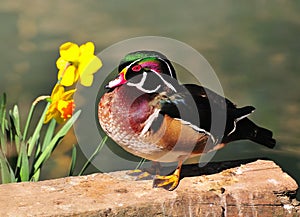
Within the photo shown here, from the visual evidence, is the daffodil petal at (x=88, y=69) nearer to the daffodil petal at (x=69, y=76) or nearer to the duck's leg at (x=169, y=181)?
the daffodil petal at (x=69, y=76)

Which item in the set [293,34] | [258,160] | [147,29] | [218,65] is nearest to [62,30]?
[147,29]

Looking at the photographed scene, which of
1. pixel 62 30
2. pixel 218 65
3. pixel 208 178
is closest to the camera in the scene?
pixel 208 178

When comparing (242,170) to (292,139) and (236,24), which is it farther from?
(236,24)

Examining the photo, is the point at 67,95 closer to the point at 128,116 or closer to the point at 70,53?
the point at 70,53

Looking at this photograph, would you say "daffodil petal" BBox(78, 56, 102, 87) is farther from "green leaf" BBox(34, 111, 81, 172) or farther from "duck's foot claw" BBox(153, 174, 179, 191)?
"duck's foot claw" BBox(153, 174, 179, 191)

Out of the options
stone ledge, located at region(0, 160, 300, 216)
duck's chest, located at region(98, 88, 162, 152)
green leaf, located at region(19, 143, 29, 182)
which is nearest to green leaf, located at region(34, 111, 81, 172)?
green leaf, located at region(19, 143, 29, 182)

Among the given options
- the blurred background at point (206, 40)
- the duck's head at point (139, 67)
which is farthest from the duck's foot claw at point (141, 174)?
the blurred background at point (206, 40)

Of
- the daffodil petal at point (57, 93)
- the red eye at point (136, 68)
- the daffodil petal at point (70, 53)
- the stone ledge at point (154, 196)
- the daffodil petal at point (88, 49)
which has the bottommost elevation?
the stone ledge at point (154, 196)
